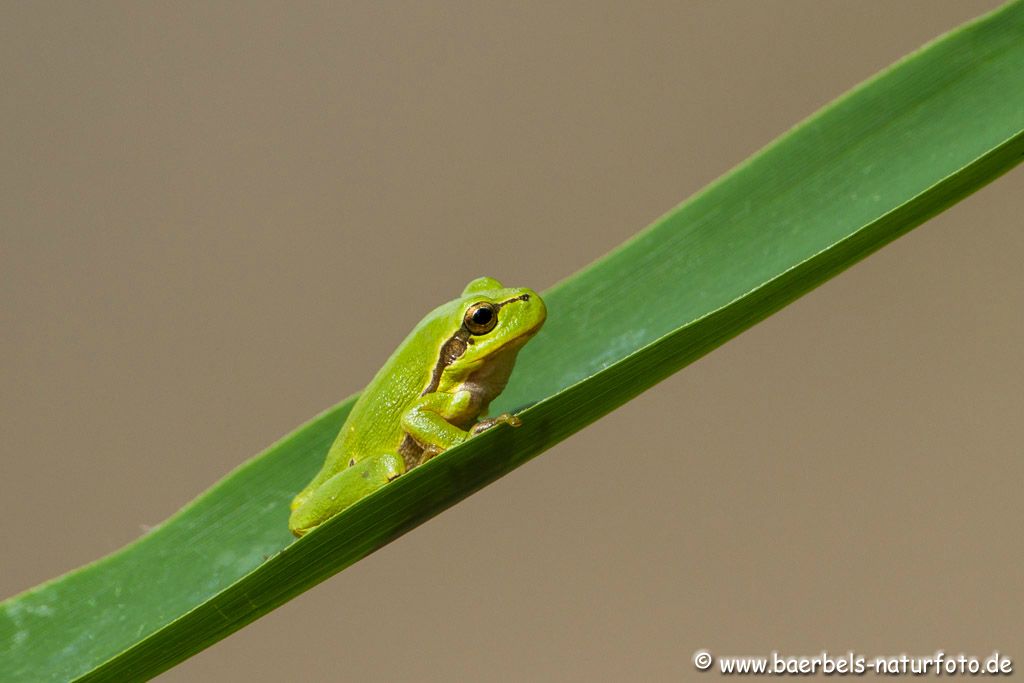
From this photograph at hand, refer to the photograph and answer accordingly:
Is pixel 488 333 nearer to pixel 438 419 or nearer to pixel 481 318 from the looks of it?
pixel 481 318

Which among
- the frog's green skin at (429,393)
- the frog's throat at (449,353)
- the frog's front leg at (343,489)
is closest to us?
the frog's front leg at (343,489)

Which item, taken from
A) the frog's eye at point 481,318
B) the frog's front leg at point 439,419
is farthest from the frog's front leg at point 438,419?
the frog's eye at point 481,318

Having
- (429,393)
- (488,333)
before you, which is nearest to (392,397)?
(429,393)

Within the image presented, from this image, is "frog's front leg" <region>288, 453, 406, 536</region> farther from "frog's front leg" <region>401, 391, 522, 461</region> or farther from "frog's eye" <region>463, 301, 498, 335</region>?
"frog's eye" <region>463, 301, 498, 335</region>

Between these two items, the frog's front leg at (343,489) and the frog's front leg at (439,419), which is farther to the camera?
the frog's front leg at (439,419)

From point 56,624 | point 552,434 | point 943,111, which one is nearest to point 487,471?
point 552,434

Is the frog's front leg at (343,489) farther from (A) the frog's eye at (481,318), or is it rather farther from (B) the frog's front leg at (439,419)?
(A) the frog's eye at (481,318)

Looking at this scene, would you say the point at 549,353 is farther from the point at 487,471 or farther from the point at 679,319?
the point at 487,471
